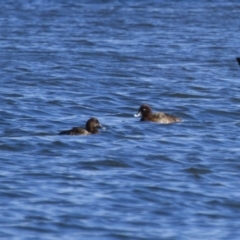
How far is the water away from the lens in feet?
36.1

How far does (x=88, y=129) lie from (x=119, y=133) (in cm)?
44

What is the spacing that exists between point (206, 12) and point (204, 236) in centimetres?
2539

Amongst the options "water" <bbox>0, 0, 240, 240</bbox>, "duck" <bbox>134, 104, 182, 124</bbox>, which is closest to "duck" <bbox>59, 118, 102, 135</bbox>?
"water" <bbox>0, 0, 240, 240</bbox>

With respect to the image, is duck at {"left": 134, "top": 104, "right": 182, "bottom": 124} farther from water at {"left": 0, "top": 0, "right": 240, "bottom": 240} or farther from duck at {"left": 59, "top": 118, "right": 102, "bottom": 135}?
duck at {"left": 59, "top": 118, "right": 102, "bottom": 135}

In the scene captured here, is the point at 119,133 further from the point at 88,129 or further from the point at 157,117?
the point at 157,117

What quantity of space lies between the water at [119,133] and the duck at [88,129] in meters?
0.10

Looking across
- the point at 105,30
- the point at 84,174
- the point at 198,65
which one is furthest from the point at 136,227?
the point at 105,30

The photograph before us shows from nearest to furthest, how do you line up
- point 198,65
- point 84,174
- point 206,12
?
point 84,174 < point 198,65 < point 206,12

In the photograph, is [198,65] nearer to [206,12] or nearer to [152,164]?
[152,164]

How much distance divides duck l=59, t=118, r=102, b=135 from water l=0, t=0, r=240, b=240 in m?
0.10

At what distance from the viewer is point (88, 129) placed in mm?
15320

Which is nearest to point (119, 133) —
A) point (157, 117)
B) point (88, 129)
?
point (88, 129)

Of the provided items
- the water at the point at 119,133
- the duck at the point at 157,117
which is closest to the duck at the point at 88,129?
the water at the point at 119,133

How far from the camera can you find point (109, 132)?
15.6 meters
